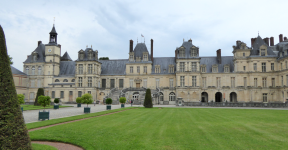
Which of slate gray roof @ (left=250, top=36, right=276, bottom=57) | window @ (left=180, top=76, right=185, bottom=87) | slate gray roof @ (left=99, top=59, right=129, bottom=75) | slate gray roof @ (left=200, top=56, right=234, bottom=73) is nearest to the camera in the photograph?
slate gray roof @ (left=250, top=36, right=276, bottom=57)

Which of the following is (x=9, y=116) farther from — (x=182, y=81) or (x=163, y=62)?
(x=163, y=62)

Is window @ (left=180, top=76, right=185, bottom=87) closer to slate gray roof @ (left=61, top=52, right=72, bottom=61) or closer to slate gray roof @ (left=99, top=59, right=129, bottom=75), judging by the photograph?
slate gray roof @ (left=99, top=59, right=129, bottom=75)

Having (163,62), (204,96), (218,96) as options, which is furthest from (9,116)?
(218,96)

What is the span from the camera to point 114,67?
59219 millimetres

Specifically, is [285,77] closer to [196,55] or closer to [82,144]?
[196,55]

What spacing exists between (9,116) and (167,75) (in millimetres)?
49357

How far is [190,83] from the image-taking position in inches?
2021

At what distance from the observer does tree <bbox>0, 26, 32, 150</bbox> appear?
6.11 m

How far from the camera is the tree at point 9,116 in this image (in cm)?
611

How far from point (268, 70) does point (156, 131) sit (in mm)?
46559

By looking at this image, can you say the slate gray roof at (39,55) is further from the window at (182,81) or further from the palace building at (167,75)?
the window at (182,81)

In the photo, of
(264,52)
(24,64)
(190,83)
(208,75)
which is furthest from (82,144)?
(24,64)

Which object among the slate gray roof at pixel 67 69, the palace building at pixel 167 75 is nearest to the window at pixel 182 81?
the palace building at pixel 167 75

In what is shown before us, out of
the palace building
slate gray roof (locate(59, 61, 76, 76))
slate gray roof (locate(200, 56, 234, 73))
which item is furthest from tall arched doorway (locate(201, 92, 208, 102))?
slate gray roof (locate(59, 61, 76, 76))
